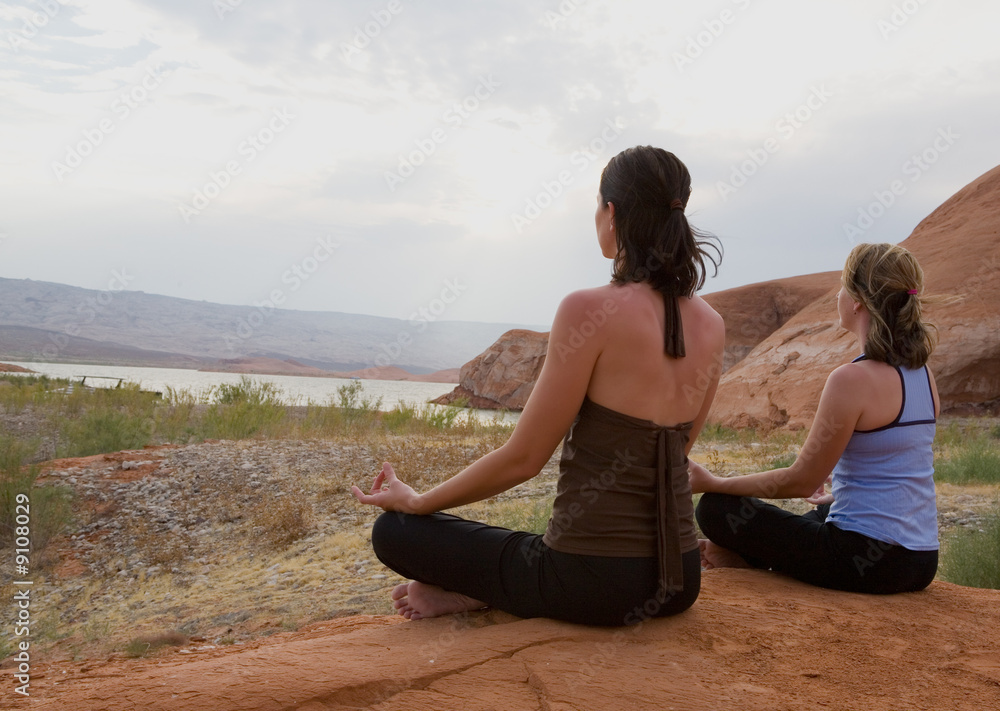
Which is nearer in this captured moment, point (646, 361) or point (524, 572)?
point (646, 361)

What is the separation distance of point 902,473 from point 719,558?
89cm

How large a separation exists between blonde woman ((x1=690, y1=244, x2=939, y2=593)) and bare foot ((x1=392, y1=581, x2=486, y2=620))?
1.28 metres

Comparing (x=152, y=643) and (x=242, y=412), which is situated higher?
(x=242, y=412)

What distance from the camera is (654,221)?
215 centimetres

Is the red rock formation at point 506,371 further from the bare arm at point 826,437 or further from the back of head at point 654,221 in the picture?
the back of head at point 654,221

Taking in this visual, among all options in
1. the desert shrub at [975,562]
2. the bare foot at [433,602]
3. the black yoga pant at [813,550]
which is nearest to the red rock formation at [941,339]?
the desert shrub at [975,562]

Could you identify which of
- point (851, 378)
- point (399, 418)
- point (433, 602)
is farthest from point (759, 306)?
point (433, 602)

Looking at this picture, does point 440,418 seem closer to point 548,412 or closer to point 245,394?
point 245,394

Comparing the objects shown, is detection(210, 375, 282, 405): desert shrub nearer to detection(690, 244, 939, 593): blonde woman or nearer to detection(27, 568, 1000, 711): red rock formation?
detection(27, 568, 1000, 711): red rock formation

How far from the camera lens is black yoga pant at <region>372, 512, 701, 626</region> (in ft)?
6.98

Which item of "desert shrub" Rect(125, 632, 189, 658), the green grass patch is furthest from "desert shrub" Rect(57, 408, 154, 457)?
"desert shrub" Rect(125, 632, 189, 658)

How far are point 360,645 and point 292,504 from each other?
4.87m

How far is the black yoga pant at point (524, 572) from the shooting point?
6.98 ft

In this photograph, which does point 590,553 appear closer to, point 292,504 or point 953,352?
point 292,504
